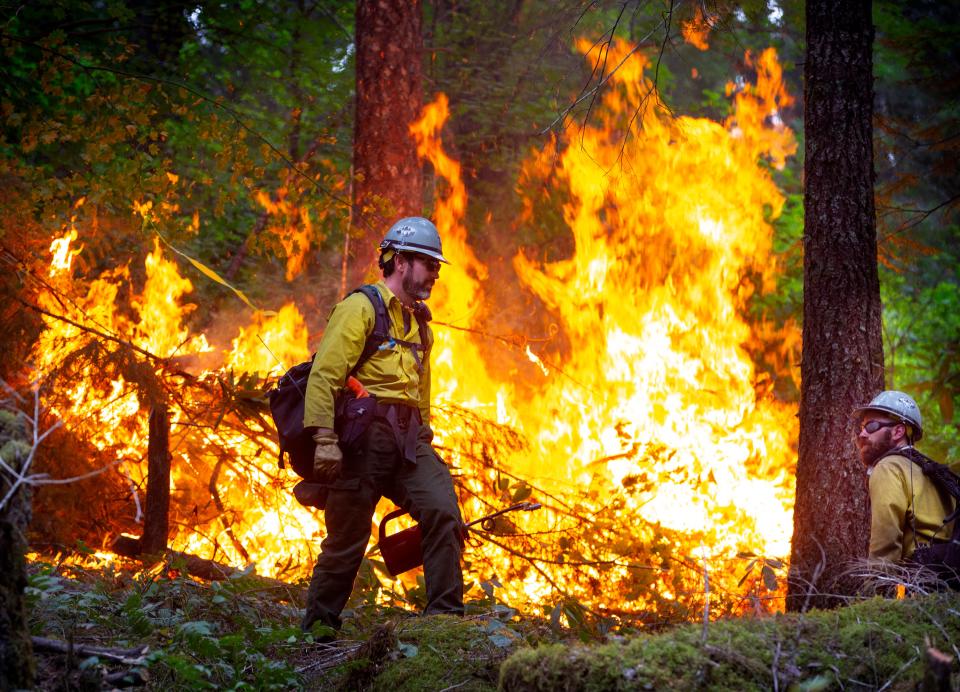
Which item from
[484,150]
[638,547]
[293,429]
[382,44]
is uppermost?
[484,150]

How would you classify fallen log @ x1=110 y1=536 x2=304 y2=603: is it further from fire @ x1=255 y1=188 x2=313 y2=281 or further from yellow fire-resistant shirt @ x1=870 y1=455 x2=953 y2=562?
yellow fire-resistant shirt @ x1=870 y1=455 x2=953 y2=562

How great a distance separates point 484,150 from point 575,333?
8134 mm

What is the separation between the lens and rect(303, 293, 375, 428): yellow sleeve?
4.82 metres

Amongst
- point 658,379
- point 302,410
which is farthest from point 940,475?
point 658,379

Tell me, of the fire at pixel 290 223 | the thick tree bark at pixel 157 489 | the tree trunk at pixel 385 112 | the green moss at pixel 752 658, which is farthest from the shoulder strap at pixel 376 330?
the fire at pixel 290 223

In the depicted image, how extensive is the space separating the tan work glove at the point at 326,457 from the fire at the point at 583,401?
2073 millimetres

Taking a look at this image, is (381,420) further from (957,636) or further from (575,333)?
(575,333)

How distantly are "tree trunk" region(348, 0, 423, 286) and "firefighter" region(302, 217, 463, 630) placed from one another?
2.93 meters

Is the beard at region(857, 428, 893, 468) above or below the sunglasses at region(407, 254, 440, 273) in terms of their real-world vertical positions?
below

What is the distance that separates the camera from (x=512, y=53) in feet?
52.6

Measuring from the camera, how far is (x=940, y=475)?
188 inches

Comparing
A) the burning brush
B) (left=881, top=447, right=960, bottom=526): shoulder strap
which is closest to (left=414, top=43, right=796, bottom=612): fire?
the burning brush

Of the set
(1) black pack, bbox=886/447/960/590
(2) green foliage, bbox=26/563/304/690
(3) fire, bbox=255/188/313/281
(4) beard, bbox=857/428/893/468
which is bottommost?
(2) green foliage, bbox=26/563/304/690

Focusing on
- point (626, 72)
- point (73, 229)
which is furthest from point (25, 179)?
point (626, 72)
